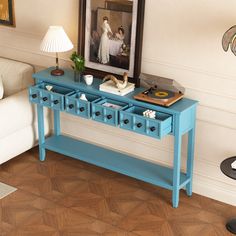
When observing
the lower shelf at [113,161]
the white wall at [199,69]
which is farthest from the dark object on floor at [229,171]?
the lower shelf at [113,161]

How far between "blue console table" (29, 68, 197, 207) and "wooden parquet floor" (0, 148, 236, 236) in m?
0.17

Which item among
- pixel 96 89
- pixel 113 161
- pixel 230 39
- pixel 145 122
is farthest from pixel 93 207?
pixel 230 39

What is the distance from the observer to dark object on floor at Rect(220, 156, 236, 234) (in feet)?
11.6

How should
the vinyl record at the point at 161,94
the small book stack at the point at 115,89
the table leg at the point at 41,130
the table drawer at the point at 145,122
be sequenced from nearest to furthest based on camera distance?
the table drawer at the point at 145,122 < the vinyl record at the point at 161,94 < the small book stack at the point at 115,89 < the table leg at the point at 41,130

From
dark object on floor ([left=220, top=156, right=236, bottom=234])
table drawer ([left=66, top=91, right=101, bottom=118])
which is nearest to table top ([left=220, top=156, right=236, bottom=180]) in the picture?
dark object on floor ([left=220, top=156, right=236, bottom=234])

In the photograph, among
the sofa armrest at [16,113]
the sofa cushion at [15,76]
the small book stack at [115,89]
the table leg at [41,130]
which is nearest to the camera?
the small book stack at [115,89]

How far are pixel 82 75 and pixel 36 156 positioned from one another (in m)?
0.97

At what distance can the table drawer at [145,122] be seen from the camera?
145 inches

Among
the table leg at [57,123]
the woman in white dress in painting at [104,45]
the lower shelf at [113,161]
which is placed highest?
the woman in white dress in painting at [104,45]

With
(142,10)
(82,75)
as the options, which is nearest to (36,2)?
(82,75)

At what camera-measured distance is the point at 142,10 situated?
3.93 metres

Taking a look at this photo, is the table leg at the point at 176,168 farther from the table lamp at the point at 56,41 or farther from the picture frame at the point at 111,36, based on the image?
the table lamp at the point at 56,41

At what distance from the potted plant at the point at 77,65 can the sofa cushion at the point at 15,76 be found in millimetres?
678

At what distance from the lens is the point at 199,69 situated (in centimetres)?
385
